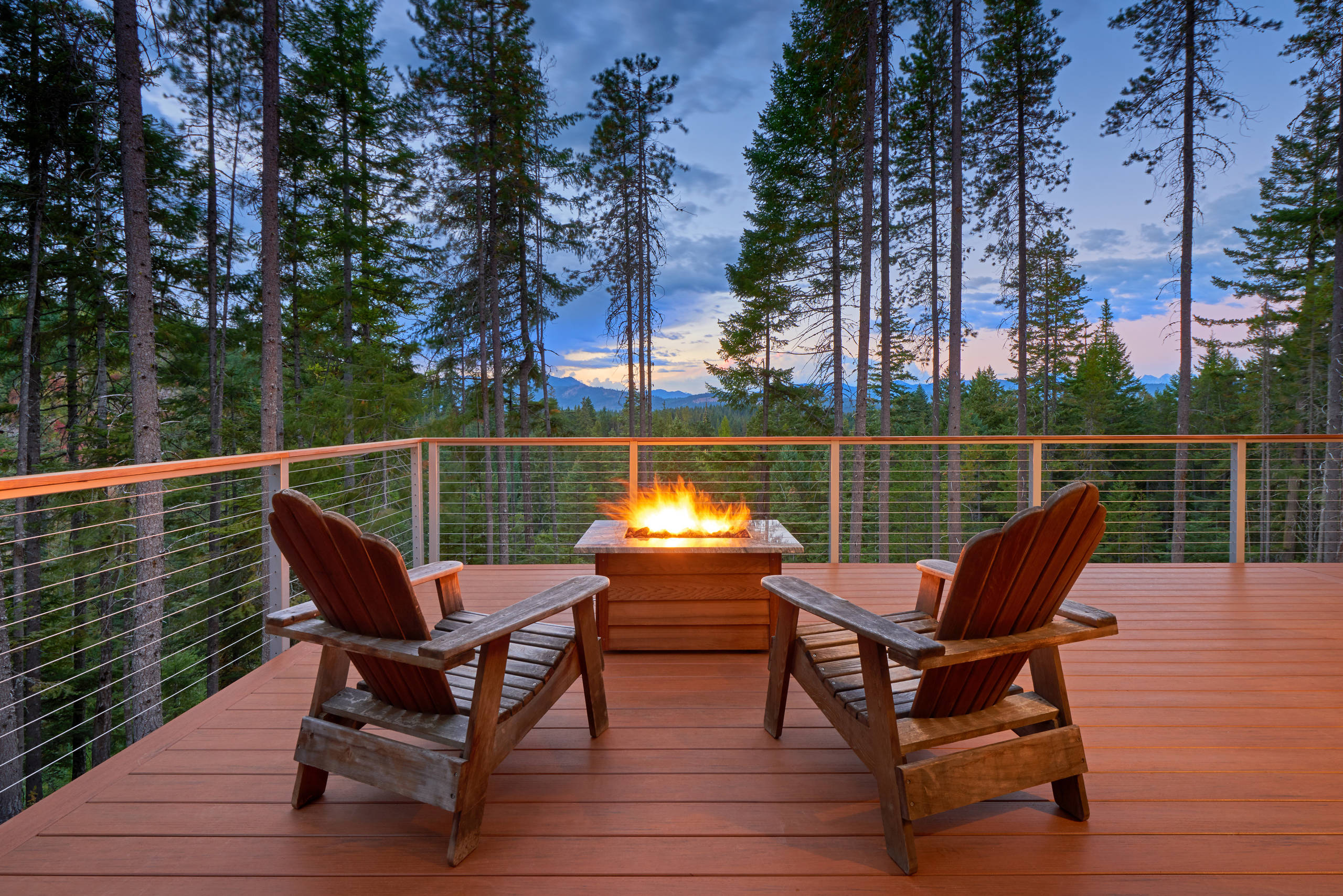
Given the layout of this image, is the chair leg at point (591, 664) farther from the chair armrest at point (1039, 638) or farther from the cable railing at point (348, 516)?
the cable railing at point (348, 516)

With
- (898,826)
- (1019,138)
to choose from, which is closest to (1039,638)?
(898,826)

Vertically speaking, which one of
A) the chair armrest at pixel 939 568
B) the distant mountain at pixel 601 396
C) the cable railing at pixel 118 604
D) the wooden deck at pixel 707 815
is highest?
the distant mountain at pixel 601 396

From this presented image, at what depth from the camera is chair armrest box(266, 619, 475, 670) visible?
4.42 ft

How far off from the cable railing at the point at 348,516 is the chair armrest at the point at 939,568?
1.75 m

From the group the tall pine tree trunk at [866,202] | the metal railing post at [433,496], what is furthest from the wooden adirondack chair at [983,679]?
the tall pine tree trunk at [866,202]

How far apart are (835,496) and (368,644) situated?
3.13 m

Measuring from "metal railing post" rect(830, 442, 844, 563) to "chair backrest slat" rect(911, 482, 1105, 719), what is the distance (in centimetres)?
238

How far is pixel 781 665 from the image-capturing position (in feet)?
6.44

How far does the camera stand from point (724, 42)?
8.94 m

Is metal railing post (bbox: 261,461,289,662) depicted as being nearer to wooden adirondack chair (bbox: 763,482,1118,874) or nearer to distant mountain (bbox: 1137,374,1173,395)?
wooden adirondack chair (bbox: 763,482,1118,874)

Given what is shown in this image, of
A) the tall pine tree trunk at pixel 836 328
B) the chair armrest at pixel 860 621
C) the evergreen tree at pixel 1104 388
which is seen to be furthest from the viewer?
the evergreen tree at pixel 1104 388

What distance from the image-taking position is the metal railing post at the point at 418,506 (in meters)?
3.81

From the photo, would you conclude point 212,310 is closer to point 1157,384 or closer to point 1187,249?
point 1187,249

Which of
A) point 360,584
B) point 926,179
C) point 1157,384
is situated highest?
point 926,179
